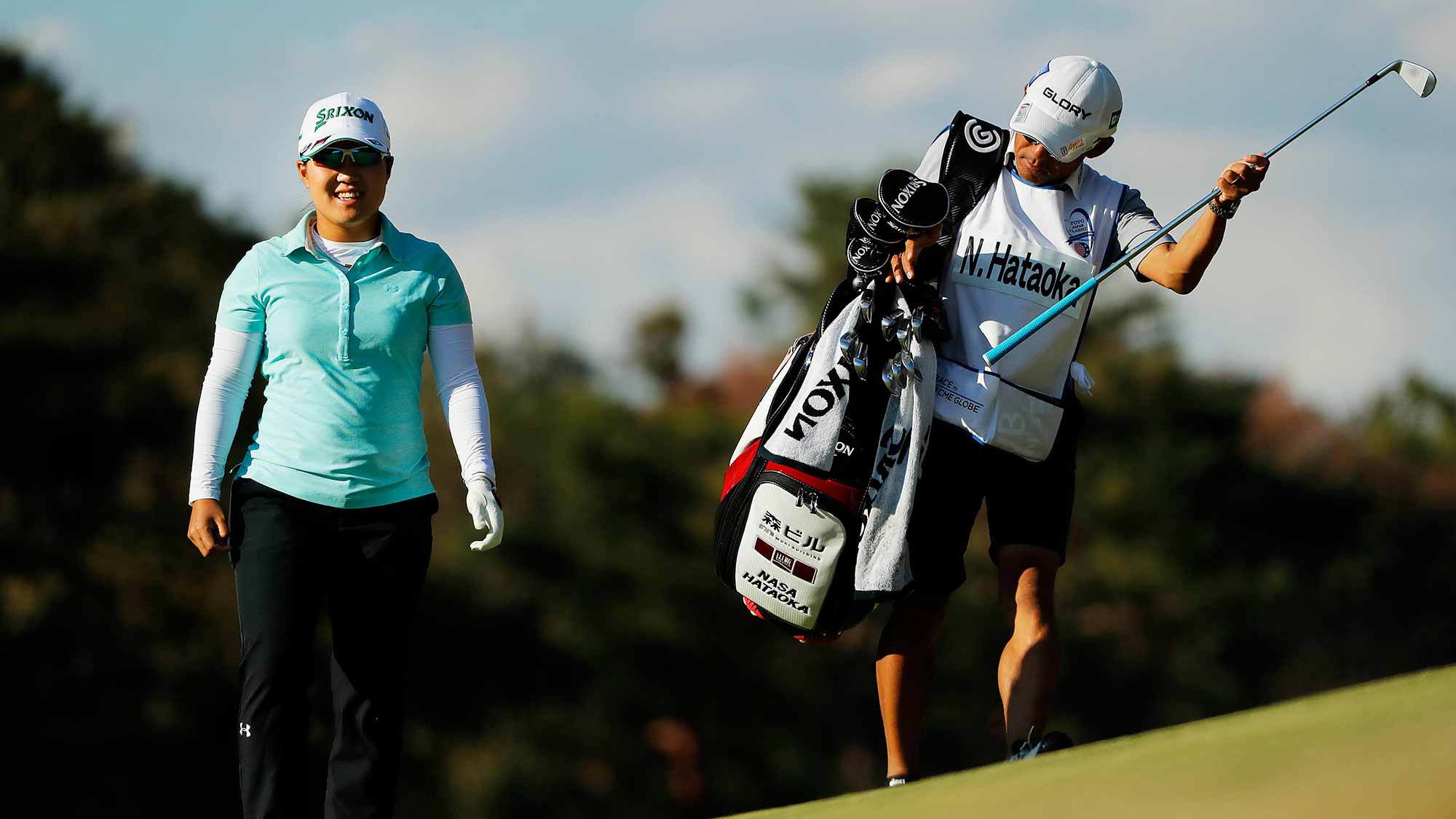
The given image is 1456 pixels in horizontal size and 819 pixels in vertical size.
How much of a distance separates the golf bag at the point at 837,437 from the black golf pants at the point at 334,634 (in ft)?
3.19

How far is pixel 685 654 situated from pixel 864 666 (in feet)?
14.4

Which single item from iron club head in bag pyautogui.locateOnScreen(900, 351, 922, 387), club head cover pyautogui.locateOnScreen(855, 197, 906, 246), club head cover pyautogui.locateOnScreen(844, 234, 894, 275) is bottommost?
iron club head in bag pyautogui.locateOnScreen(900, 351, 922, 387)

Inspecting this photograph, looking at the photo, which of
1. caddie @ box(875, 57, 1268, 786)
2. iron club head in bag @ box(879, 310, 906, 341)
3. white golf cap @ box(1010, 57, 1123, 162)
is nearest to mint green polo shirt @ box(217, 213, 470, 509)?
iron club head in bag @ box(879, 310, 906, 341)

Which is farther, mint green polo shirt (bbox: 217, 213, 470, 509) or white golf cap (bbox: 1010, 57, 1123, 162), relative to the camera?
white golf cap (bbox: 1010, 57, 1123, 162)

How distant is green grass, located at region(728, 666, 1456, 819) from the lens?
350cm

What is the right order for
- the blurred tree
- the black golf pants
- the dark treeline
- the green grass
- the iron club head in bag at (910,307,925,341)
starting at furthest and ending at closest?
the blurred tree → the dark treeline → the iron club head in bag at (910,307,925,341) → the black golf pants → the green grass

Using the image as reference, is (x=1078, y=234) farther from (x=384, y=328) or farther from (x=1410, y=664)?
(x=1410, y=664)

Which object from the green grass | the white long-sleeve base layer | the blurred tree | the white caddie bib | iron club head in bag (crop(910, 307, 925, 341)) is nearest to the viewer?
the green grass

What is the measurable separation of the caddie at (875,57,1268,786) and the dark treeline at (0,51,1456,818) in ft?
75.9

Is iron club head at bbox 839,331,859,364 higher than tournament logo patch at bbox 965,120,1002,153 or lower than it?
lower

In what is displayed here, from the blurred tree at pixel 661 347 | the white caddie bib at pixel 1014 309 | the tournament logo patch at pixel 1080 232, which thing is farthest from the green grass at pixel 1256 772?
the blurred tree at pixel 661 347

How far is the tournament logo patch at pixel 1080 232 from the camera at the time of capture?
5359mm

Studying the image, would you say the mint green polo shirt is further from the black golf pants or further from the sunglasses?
the sunglasses

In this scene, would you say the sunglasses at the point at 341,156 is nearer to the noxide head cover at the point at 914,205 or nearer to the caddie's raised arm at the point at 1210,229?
the noxide head cover at the point at 914,205
